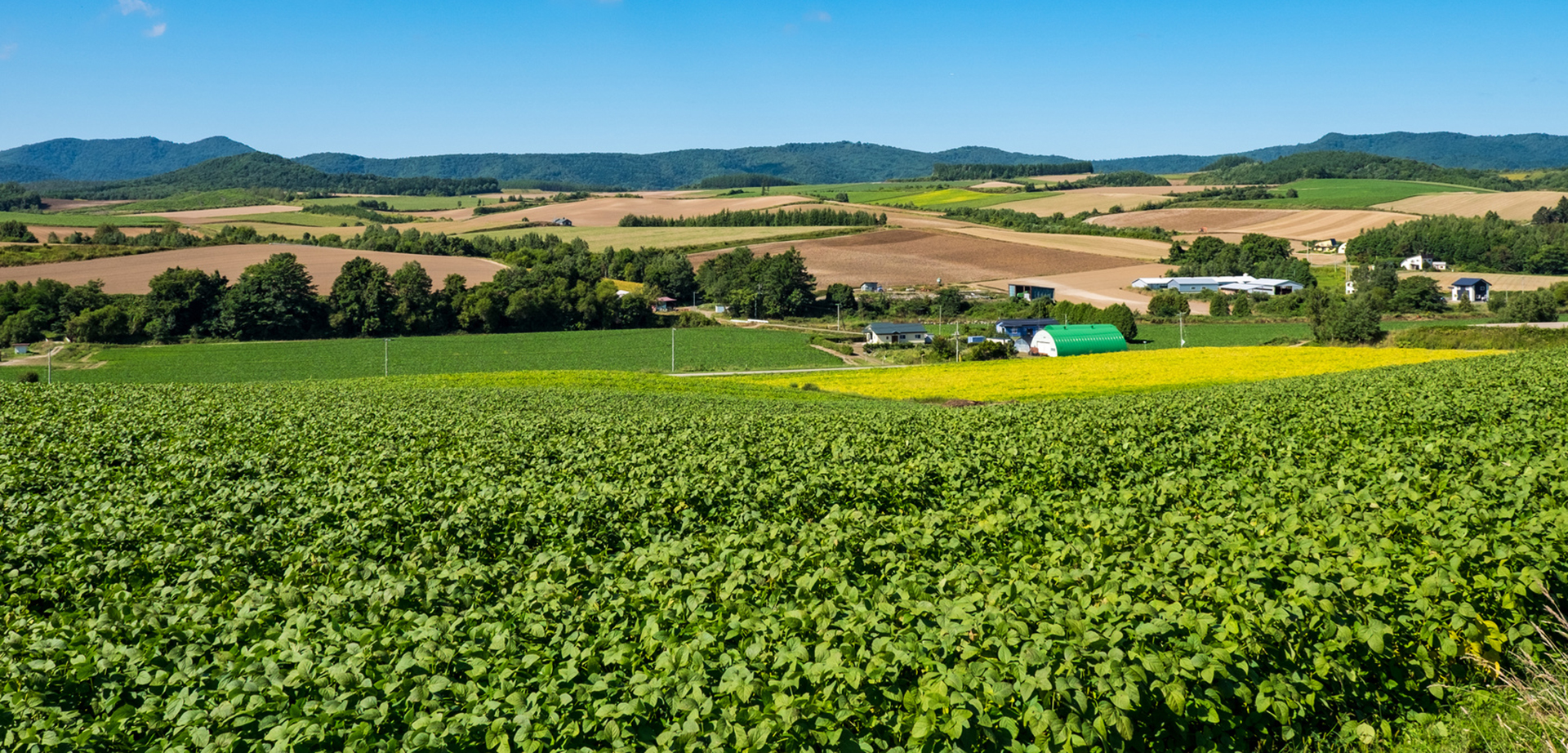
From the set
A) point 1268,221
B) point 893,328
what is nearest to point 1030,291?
point 893,328

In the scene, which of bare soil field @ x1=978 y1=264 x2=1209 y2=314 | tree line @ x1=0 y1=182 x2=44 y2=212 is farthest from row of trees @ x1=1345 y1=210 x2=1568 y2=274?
tree line @ x1=0 y1=182 x2=44 y2=212

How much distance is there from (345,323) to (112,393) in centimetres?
6004

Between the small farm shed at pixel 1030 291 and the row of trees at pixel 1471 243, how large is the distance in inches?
1846

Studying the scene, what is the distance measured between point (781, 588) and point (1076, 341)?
6958 cm

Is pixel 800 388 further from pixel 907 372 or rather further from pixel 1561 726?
pixel 1561 726

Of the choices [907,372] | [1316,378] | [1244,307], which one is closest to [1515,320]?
[1244,307]

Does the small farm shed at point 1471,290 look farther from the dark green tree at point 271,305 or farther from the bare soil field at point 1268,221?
the dark green tree at point 271,305

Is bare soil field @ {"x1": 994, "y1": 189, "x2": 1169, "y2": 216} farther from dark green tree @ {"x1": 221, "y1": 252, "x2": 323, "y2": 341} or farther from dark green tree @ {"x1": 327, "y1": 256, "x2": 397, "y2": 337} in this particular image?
dark green tree @ {"x1": 221, "y1": 252, "x2": 323, "y2": 341}

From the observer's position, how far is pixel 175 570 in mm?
9750

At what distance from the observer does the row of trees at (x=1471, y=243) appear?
11656cm

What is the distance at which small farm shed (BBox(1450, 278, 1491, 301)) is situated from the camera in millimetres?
99625

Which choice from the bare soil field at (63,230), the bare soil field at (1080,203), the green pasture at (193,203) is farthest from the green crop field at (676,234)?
the green pasture at (193,203)

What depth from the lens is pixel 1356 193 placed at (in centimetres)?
18200

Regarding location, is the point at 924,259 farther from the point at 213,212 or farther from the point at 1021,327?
the point at 213,212
